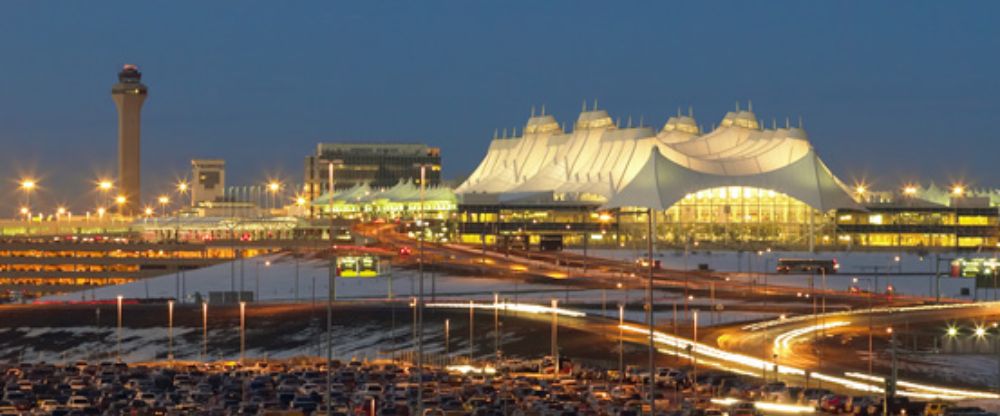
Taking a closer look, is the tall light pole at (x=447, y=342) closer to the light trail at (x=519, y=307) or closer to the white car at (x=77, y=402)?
the light trail at (x=519, y=307)

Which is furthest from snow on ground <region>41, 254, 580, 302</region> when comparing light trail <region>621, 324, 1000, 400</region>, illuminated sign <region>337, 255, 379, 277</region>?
light trail <region>621, 324, 1000, 400</region>

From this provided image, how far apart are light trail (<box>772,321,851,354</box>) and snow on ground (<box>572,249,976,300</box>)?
1290 inches

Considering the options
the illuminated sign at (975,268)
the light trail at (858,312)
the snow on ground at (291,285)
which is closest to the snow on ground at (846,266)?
the illuminated sign at (975,268)

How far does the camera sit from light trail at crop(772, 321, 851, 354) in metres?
89.4

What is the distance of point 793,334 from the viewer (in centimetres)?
9550

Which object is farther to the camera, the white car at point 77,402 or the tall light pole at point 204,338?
the tall light pole at point 204,338

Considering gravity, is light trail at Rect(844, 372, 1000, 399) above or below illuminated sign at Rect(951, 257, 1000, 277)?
below

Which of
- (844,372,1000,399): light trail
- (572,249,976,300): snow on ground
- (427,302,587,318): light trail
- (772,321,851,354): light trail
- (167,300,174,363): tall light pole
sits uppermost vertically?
(572,249,976,300): snow on ground

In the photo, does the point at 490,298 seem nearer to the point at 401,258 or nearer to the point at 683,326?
the point at 683,326

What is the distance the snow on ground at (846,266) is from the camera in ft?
469

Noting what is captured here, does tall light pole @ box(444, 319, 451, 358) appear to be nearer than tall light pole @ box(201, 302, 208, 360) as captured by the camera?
Yes

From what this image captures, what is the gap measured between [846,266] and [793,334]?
77.6 meters

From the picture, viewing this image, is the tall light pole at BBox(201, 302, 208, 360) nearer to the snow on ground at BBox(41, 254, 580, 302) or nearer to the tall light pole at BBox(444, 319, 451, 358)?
the tall light pole at BBox(444, 319, 451, 358)

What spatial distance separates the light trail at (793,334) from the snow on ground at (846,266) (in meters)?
32.8
